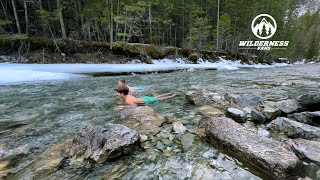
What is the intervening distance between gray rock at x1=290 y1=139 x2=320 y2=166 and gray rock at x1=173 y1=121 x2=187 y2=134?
1.44m

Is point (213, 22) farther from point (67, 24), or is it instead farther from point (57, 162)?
point (57, 162)

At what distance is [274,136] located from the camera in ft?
9.48

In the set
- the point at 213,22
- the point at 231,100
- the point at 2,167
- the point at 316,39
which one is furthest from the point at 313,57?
the point at 2,167

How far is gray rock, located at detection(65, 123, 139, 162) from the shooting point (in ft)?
7.95

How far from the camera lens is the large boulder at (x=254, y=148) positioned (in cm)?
199

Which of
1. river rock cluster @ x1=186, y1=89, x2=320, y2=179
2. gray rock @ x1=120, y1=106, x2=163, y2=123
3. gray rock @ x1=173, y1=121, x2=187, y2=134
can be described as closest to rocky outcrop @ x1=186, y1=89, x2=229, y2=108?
river rock cluster @ x1=186, y1=89, x2=320, y2=179

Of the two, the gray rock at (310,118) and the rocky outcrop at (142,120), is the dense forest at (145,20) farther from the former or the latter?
the gray rock at (310,118)

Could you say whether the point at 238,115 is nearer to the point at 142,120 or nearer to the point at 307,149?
the point at 307,149

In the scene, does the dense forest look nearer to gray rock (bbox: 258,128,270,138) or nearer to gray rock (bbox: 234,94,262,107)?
gray rock (bbox: 234,94,262,107)

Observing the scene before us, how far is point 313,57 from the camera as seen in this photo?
222 feet

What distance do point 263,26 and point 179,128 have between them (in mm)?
47627
